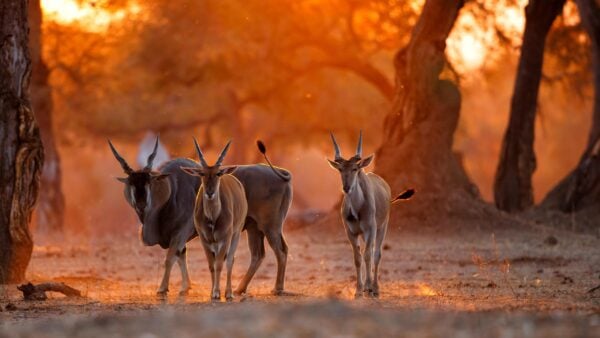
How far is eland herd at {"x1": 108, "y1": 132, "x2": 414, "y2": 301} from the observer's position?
1309 centimetres

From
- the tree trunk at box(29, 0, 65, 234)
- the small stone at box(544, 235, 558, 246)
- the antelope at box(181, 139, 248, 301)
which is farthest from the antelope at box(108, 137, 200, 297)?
the tree trunk at box(29, 0, 65, 234)

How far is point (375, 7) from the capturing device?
105 feet

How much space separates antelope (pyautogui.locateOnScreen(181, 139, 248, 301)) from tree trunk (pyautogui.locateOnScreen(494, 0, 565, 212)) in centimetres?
1312

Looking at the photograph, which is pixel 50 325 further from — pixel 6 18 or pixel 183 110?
pixel 183 110

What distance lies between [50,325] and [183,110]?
35189mm

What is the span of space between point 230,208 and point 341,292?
6.02 ft

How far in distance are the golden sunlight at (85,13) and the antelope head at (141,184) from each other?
13312 millimetres

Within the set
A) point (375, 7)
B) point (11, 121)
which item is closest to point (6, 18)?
point (11, 121)

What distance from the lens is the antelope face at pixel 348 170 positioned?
43.2 feet

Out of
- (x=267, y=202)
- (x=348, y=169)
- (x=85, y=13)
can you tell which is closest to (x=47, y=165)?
(x=85, y=13)

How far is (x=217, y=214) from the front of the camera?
12930 mm

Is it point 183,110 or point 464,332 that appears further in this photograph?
point 183,110

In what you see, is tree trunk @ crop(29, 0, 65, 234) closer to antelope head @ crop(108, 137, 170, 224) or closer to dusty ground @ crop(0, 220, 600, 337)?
dusty ground @ crop(0, 220, 600, 337)

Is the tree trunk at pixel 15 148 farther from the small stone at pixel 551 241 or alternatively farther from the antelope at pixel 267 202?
the small stone at pixel 551 241
